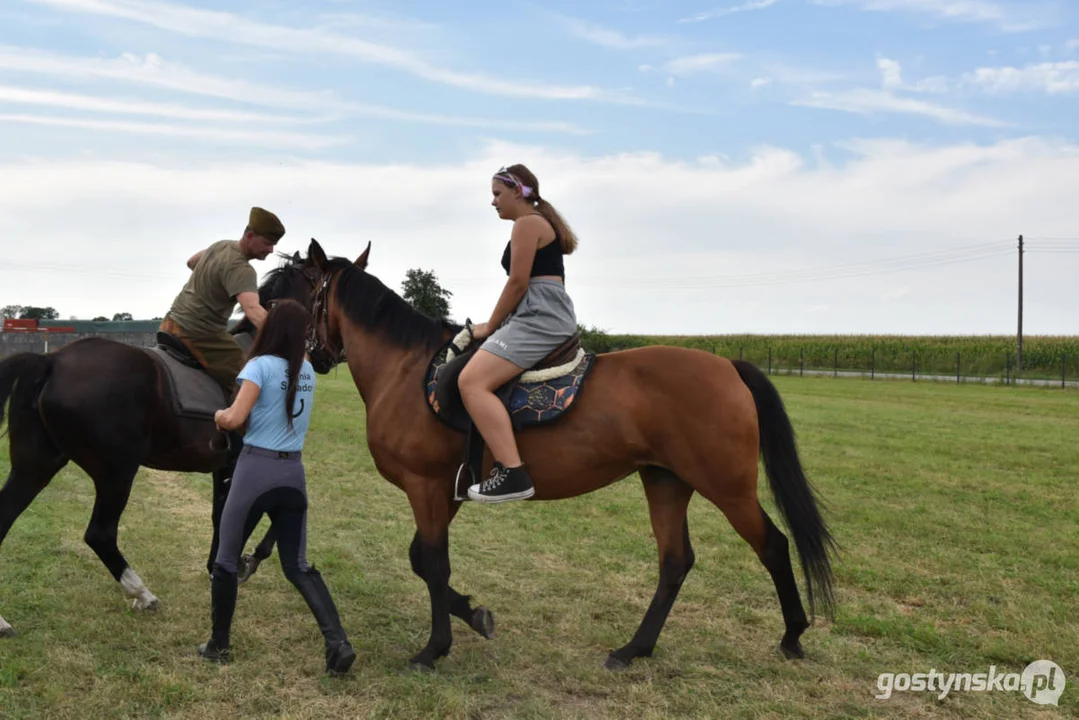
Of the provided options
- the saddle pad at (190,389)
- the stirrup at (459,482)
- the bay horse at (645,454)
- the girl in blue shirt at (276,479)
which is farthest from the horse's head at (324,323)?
the stirrup at (459,482)

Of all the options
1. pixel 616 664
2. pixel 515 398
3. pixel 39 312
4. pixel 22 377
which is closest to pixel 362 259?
pixel 515 398

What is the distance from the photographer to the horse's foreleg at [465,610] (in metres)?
4.75

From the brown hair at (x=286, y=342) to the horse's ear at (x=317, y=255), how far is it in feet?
2.26

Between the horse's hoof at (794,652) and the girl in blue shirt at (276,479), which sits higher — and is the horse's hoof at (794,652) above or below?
below

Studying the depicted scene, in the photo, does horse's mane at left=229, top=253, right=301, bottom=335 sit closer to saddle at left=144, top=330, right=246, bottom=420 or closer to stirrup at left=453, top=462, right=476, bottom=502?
saddle at left=144, top=330, right=246, bottom=420

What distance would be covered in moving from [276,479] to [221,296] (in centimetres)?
196

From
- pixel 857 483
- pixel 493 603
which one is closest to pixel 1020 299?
pixel 857 483

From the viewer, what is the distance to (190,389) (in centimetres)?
562

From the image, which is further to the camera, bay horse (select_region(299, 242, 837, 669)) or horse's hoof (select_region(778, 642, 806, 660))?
horse's hoof (select_region(778, 642, 806, 660))

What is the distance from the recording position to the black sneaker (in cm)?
447

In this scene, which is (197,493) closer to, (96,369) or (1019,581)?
(96,369)

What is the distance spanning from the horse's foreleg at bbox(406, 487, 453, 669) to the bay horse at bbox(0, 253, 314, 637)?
1.55m

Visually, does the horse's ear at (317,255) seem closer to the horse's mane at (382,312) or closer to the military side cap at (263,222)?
the horse's mane at (382,312)
